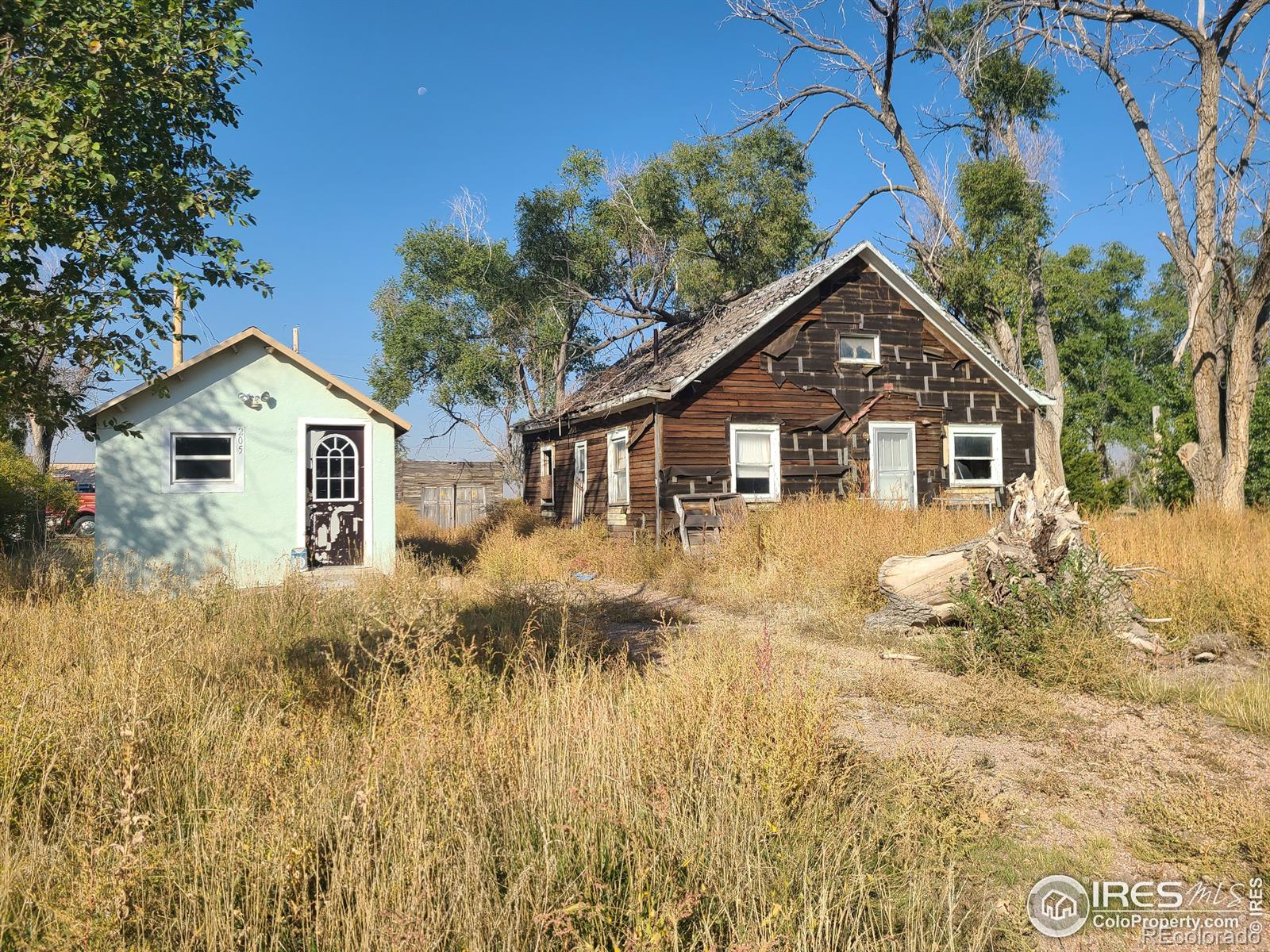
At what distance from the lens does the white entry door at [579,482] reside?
20641mm

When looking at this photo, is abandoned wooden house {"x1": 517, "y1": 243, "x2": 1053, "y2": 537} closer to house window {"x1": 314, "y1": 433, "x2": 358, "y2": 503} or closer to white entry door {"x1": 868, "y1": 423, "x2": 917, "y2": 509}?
white entry door {"x1": 868, "y1": 423, "x2": 917, "y2": 509}

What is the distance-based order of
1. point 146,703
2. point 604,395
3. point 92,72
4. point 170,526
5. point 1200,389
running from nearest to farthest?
point 146,703 → point 92,72 → point 170,526 → point 1200,389 → point 604,395

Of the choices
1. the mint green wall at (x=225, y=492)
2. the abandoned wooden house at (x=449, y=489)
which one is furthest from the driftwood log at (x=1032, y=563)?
the abandoned wooden house at (x=449, y=489)

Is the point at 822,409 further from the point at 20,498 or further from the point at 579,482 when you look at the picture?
the point at 20,498

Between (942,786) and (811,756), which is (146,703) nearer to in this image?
(811,756)

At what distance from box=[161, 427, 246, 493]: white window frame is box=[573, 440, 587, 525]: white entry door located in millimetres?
8724

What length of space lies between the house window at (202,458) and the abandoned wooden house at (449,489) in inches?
672

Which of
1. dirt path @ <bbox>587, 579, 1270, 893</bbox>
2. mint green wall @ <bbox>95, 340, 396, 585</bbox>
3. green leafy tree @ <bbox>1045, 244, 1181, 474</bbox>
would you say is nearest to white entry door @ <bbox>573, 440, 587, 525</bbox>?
mint green wall @ <bbox>95, 340, 396, 585</bbox>

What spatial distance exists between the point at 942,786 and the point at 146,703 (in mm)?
4417

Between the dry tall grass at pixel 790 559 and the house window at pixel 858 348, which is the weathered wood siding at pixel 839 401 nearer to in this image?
the house window at pixel 858 348

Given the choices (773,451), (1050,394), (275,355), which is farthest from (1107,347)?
(275,355)

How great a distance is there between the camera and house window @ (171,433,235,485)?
1338 cm

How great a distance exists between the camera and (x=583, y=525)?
1894cm

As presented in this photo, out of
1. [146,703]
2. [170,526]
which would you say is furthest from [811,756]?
[170,526]
